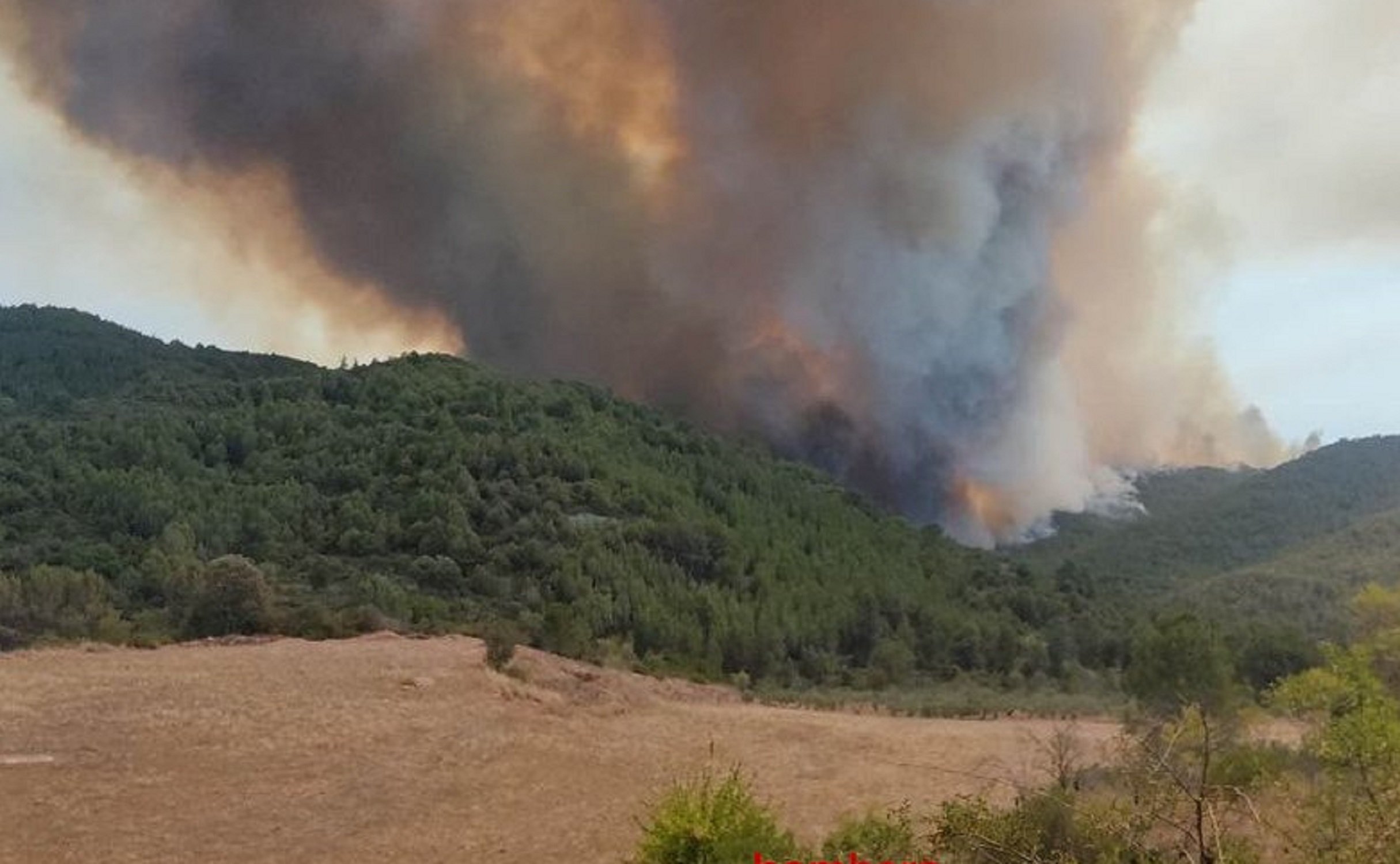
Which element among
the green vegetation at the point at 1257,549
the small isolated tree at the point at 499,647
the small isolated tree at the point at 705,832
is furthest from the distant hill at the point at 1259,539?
the small isolated tree at the point at 705,832

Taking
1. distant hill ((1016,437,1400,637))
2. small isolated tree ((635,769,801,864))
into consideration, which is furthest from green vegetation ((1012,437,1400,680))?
small isolated tree ((635,769,801,864))

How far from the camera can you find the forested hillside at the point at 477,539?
37.4 m

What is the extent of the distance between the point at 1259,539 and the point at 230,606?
70795mm

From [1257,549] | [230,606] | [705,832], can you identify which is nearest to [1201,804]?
[705,832]

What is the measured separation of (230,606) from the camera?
32.0 meters

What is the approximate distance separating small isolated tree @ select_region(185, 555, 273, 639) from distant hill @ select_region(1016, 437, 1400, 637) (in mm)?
37787

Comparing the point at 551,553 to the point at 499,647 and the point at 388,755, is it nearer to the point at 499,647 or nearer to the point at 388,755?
the point at 499,647

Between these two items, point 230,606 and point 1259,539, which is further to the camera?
point 1259,539

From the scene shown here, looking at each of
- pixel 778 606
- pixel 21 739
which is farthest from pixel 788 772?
pixel 778 606

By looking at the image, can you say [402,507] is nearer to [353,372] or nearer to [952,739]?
[353,372]

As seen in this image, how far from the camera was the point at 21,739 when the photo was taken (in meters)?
19.4

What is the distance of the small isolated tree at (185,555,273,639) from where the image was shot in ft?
104

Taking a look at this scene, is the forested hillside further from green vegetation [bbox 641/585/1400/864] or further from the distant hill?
green vegetation [bbox 641/585/1400/864]

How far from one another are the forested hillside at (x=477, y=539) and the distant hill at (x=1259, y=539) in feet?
27.9
